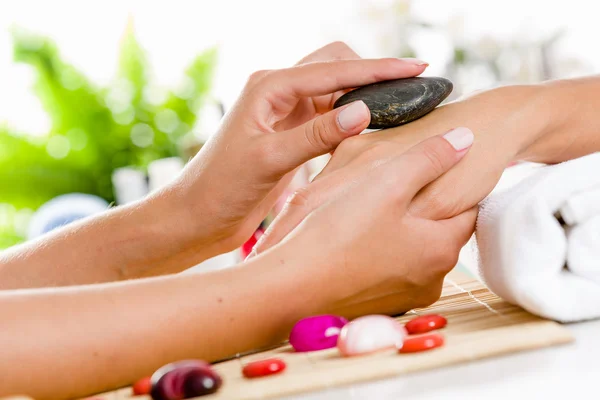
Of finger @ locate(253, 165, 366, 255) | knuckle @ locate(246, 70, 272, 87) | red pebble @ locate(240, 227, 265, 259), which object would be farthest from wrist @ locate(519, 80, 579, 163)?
red pebble @ locate(240, 227, 265, 259)

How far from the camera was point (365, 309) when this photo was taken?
2.55 feet

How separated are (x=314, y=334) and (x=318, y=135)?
1.08 feet

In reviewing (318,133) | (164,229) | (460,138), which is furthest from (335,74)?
(164,229)

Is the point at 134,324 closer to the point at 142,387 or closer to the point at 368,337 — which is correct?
the point at 142,387

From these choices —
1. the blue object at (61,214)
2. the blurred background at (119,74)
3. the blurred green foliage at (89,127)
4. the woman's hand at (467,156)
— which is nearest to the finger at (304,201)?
the woman's hand at (467,156)

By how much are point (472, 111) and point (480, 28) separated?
2.18 meters

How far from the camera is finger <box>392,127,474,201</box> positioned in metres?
0.78

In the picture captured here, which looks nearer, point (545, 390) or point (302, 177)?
point (545, 390)

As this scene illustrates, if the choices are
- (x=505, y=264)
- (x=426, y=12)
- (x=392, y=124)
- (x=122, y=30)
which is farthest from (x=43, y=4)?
(x=505, y=264)

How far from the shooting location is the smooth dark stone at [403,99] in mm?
891

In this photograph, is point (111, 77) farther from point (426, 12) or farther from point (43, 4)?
point (426, 12)

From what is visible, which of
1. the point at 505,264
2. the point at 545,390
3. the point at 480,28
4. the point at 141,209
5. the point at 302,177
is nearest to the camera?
the point at 545,390

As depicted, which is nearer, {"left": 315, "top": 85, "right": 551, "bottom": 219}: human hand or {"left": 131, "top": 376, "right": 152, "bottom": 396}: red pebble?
{"left": 131, "top": 376, "right": 152, "bottom": 396}: red pebble

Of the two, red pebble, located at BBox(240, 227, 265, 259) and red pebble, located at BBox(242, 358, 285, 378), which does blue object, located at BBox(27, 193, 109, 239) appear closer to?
red pebble, located at BBox(240, 227, 265, 259)
